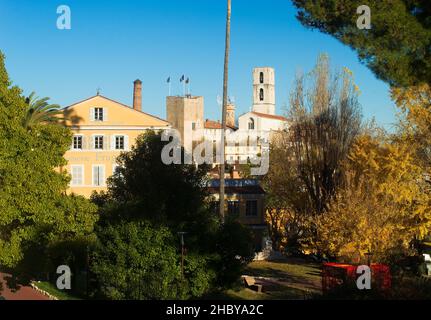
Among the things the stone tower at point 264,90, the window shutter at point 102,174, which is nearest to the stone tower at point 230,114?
the stone tower at point 264,90

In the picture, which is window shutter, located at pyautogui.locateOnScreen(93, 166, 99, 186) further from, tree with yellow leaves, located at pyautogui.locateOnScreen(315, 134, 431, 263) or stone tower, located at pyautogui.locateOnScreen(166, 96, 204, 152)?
stone tower, located at pyautogui.locateOnScreen(166, 96, 204, 152)

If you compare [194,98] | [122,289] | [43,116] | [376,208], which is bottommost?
[122,289]

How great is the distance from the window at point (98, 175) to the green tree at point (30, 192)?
3146cm

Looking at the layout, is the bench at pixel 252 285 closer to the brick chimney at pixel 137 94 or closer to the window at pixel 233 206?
the window at pixel 233 206

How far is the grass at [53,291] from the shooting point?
2401 cm

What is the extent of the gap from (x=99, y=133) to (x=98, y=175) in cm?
352

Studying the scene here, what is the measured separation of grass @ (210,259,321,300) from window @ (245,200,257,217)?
7.21 metres

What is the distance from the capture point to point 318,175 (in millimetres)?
35531

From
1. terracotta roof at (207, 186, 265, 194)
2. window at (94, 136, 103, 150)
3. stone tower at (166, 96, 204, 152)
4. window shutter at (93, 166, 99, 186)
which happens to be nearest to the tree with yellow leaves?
terracotta roof at (207, 186, 265, 194)

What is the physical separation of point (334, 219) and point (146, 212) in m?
11.7

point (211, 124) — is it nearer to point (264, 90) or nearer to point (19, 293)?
point (264, 90)

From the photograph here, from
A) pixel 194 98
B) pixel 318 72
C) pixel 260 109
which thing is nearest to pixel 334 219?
pixel 318 72

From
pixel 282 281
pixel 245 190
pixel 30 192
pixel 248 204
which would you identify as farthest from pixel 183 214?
pixel 245 190
